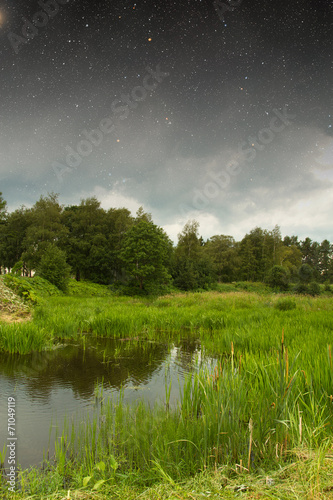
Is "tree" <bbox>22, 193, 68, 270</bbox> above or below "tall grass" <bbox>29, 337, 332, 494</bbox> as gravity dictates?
above

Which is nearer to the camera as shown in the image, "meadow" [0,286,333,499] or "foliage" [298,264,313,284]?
"meadow" [0,286,333,499]

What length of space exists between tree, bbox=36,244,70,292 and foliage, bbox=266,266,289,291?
33.5 metres

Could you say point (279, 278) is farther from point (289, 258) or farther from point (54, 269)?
point (54, 269)

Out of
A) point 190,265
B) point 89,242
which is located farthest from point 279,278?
point 89,242

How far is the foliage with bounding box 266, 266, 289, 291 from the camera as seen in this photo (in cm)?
4441

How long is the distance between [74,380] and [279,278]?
45140 millimetres

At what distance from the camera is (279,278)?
44.8 m

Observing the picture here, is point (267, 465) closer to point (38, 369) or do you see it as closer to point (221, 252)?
point (38, 369)

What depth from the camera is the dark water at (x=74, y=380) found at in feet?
10.3

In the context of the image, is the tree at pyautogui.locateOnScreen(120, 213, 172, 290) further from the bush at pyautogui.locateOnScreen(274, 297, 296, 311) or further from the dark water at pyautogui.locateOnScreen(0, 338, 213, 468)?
the dark water at pyautogui.locateOnScreen(0, 338, 213, 468)

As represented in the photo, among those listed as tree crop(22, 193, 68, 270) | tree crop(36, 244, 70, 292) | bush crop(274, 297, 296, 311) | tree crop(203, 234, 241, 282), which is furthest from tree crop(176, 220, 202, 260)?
bush crop(274, 297, 296, 311)

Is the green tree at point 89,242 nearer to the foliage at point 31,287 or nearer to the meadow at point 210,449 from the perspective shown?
the foliage at point 31,287

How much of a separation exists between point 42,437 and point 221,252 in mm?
65548

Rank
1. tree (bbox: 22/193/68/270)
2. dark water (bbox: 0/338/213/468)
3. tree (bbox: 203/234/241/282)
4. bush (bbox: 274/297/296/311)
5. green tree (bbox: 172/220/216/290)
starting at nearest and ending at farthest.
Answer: dark water (bbox: 0/338/213/468) → bush (bbox: 274/297/296/311) → tree (bbox: 22/193/68/270) → green tree (bbox: 172/220/216/290) → tree (bbox: 203/234/241/282)
